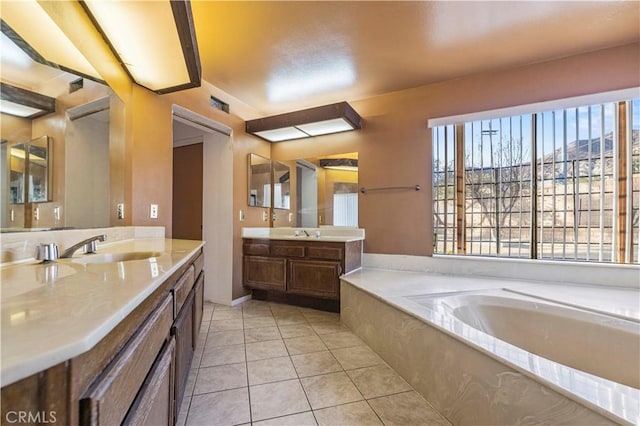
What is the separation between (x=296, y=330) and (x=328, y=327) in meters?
0.30

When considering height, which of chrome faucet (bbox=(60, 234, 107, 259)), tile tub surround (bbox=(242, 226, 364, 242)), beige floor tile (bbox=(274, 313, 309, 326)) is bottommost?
beige floor tile (bbox=(274, 313, 309, 326))

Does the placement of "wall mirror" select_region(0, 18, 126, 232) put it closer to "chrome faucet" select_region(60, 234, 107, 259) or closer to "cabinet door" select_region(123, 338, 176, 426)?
"chrome faucet" select_region(60, 234, 107, 259)

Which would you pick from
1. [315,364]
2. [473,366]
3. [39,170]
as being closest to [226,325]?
[315,364]

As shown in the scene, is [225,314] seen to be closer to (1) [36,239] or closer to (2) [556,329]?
(1) [36,239]

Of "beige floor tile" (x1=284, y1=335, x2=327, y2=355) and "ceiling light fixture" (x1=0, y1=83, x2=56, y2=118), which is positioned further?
"beige floor tile" (x1=284, y1=335, x2=327, y2=355)

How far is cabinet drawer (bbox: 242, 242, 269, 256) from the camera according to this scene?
318 cm

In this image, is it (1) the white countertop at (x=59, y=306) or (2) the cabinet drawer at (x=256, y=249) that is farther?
(2) the cabinet drawer at (x=256, y=249)

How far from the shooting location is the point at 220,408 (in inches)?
57.3

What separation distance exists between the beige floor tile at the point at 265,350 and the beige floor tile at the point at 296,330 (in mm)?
166

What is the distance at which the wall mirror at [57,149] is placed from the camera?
43.7 inches

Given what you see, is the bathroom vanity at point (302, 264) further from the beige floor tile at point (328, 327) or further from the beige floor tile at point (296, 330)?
the beige floor tile at point (296, 330)

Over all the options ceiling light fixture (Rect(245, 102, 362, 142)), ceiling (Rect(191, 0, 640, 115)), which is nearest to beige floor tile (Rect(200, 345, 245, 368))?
ceiling light fixture (Rect(245, 102, 362, 142))

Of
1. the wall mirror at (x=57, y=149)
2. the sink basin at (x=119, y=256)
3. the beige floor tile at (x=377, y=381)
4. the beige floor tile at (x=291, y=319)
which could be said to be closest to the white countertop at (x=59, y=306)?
the sink basin at (x=119, y=256)

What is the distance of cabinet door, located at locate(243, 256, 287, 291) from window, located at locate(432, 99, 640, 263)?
168 centimetres
